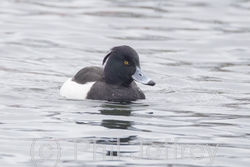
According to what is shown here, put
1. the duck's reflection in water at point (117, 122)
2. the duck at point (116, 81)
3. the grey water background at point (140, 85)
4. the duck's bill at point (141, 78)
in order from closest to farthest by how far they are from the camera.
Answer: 1. the grey water background at point (140, 85)
2. the duck's reflection in water at point (117, 122)
3. the duck's bill at point (141, 78)
4. the duck at point (116, 81)

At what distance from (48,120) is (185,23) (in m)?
10.6

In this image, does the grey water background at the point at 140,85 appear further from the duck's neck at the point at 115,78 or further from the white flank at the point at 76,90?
the duck's neck at the point at 115,78

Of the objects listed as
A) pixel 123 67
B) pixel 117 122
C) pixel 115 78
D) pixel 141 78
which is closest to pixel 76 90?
pixel 115 78

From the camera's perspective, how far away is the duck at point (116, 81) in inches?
461

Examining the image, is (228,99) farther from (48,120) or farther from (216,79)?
(48,120)

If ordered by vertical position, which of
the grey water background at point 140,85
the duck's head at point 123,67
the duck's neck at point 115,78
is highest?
the duck's head at point 123,67

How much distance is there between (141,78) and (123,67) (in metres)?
0.34

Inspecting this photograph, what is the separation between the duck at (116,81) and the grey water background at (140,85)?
206 millimetres

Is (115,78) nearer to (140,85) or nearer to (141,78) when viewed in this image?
(141,78)

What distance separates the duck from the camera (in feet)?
38.4

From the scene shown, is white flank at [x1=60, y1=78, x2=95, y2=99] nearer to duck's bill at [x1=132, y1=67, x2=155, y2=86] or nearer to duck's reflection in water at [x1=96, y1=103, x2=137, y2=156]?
duck's reflection in water at [x1=96, y1=103, x2=137, y2=156]

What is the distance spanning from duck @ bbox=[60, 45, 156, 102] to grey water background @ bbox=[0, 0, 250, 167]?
21 centimetres

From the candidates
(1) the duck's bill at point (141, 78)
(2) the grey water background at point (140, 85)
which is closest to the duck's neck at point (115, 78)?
(1) the duck's bill at point (141, 78)

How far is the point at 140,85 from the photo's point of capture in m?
13.5
